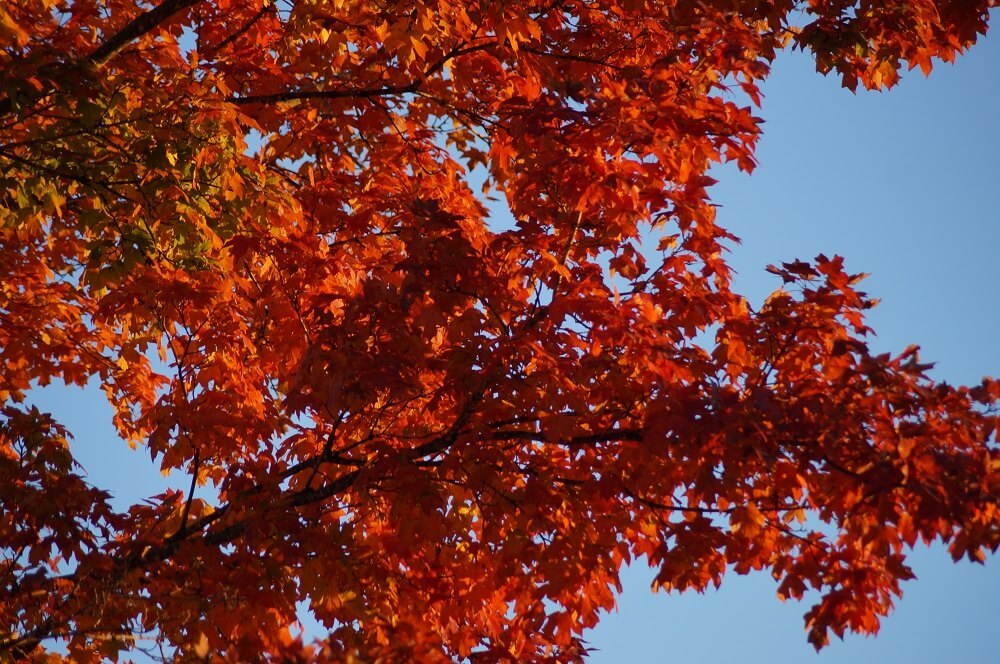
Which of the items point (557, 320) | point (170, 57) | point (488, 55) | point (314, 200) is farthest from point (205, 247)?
point (557, 320)

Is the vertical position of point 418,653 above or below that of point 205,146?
below

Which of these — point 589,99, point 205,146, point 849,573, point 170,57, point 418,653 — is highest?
point 170,57

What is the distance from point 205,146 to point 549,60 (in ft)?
7.99

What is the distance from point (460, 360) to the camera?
571 centimetres

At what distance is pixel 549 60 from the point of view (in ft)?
22.9

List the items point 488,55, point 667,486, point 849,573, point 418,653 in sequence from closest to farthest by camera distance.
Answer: point 418,653 → point 849,573 → point 667,486 → point 488,55

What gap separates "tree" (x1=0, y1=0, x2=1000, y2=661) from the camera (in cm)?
509

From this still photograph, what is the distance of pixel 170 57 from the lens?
6.96m

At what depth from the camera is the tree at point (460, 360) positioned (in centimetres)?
509

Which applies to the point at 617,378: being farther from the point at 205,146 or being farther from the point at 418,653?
the point at 205,146

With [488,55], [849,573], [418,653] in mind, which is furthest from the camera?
[488,55]

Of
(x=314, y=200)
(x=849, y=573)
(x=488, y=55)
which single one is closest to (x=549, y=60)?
(x=488, y=55)

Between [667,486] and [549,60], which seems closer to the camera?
[667,486]

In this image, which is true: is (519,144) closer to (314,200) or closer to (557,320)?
(557,320)
